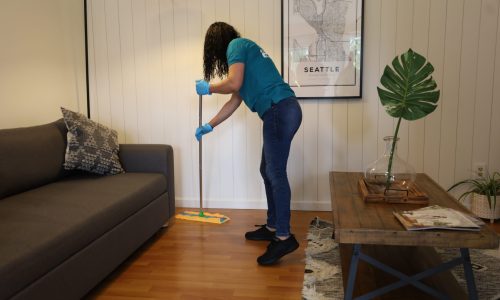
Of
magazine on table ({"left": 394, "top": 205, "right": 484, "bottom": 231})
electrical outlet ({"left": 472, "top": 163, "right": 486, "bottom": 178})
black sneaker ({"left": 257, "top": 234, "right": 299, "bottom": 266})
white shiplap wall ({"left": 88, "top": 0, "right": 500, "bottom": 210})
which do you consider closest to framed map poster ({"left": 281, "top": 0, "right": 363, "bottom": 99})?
white shiplap wall ({"left": 88, "top": 0, "right": 500, "bottom": 210})

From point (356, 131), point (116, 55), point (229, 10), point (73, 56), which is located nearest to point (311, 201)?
point (356, 131)

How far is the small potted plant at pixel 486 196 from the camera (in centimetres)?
280

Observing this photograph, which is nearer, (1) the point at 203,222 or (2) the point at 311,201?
(1) the point at 203,222

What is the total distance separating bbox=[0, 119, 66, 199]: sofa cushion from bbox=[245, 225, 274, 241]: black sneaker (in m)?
1.25

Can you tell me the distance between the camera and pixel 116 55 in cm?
332

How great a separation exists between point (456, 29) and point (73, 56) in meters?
2.95

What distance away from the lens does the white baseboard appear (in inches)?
126

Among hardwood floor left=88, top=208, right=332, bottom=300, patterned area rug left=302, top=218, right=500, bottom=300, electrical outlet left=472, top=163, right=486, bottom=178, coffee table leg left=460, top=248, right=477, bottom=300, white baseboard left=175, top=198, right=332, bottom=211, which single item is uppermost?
electrical outlet left=472, top=163, right=486, bottom=178

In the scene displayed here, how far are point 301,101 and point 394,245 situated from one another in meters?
1.51

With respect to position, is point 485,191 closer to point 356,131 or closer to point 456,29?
point 356,131

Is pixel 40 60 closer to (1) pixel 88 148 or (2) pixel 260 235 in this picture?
(1) pixel 88 148

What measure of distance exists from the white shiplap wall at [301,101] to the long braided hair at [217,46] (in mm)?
680

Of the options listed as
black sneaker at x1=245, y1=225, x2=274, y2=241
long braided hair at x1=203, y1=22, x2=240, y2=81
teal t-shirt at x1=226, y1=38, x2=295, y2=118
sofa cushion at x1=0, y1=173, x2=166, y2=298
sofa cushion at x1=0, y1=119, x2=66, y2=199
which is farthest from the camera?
black sneaker at x1=245, y1=225, x2=274, y2=241

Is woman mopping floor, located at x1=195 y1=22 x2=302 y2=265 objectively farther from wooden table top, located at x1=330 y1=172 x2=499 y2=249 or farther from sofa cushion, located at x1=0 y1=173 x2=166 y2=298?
sofa cushion, located at x1=0 y1=173 x2=166 y2=298
